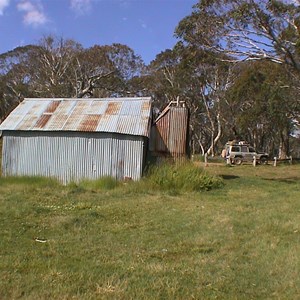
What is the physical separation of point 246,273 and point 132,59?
44.0 meters

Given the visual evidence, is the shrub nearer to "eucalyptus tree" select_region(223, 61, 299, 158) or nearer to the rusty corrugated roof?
the rusty corrugated roof

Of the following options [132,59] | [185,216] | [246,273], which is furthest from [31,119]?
[132,59]

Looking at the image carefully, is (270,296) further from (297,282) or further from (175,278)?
(175,278)

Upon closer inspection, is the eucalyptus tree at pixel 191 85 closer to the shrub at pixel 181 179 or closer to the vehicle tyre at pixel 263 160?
the vehicle tyre at pixel 263 160

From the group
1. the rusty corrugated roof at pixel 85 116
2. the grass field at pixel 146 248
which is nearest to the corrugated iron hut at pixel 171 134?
the rusty corrugated roof at pixel 85 116

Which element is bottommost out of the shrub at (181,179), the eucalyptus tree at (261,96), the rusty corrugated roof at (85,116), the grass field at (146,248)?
the grass field at (146,248)

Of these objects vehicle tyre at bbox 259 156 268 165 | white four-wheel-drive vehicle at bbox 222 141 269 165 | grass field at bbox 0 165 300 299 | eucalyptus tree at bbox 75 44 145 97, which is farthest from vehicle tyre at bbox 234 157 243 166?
grass field at bbox 0 165 300 299

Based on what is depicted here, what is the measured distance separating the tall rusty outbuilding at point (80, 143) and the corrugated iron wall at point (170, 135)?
0.90 meters

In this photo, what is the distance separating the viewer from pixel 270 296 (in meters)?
5.05

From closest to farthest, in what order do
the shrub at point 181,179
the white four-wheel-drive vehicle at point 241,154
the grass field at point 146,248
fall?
the grass field at point 146,248
the shrub at point 181,179
the white four-wheel-drive vehicle at point 241,154

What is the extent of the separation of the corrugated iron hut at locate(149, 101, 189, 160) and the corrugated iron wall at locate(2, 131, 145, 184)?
4.90 feet

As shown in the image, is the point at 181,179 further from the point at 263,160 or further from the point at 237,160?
the point at 263,160

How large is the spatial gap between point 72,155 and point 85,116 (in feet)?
6.61

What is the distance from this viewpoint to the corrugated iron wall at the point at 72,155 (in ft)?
61.0
